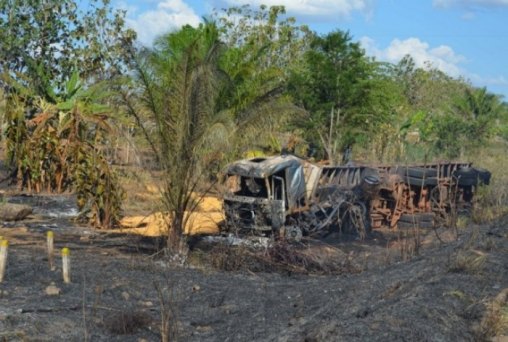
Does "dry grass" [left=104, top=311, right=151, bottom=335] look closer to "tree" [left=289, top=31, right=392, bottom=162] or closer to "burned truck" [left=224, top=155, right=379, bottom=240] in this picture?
"burned truck" [left=224, top=155, right=379, bottom=240]

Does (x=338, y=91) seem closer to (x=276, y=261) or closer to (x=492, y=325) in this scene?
(x=276, y=261)

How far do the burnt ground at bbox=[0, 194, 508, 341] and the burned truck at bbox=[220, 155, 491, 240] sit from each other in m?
3.04

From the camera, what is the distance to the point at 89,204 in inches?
782

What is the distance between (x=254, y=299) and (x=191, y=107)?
4407 millimetres

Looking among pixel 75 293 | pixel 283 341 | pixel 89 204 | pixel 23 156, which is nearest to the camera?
pixel 283 341

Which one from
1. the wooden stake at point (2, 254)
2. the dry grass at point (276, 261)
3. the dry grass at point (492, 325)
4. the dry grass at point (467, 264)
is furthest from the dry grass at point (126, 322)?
the dry grass at point (276, 261)

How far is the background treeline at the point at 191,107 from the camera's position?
14555mm

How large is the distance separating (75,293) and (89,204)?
924cm

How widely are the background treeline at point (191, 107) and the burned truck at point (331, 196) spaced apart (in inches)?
36.4

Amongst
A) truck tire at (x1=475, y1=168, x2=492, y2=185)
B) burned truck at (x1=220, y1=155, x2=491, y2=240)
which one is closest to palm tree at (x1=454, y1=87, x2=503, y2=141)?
truck tire at (x1=475, y1=168, x2=492, y2=185)

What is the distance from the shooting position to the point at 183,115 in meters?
14.3

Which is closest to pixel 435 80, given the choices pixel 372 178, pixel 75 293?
pixel 372 178

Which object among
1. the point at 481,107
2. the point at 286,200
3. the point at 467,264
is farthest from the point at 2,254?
the point at 481,107

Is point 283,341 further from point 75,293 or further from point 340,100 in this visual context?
point 340,100
